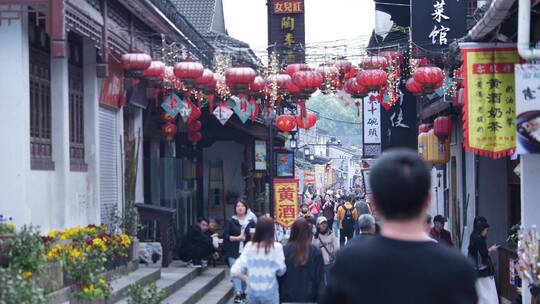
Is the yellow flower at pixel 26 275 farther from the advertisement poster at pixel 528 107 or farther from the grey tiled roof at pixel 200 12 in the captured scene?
the grey tiled roof at pixel 200 12


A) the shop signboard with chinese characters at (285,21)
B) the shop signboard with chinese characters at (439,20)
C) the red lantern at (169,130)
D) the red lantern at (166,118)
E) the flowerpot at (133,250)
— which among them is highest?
the shop signboard with chinese characters at (285,21)

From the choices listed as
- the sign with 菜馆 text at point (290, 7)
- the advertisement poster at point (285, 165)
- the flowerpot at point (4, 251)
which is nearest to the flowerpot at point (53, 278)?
the flowerpot at point (4, 251)

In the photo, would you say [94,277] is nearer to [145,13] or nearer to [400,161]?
[400,161]

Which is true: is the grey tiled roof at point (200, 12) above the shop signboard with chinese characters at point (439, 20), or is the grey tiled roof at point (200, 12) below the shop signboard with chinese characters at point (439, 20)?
above

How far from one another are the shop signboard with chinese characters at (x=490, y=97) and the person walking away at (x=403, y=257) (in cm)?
1008

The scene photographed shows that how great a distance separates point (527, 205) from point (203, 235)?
10386 millimetres

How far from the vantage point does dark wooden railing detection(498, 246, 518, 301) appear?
17312 millimetres

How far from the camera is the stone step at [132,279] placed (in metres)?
14.9

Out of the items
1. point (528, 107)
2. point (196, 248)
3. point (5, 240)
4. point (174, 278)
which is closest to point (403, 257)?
point (5, 240)

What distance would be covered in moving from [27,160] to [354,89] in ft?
27.6

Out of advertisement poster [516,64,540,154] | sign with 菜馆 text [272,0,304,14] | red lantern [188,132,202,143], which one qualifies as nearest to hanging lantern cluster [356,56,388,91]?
advertisement poster [516,64,540,154]

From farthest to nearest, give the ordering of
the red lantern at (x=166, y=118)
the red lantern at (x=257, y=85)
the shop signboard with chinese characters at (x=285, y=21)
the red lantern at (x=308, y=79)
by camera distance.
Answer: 1. the shop signboard with chinese characters at (x=285, y=21)
2. the red lantern at (x=166, y=118)
3. the red lantern at (x=308, y=79)
4. the red lantern at (x=257, y=85)

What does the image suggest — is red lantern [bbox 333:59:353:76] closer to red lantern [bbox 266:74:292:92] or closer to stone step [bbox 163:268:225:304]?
red lantern [bbox 266:74:292:92]

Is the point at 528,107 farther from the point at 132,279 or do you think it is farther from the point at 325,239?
the point at 132,279
